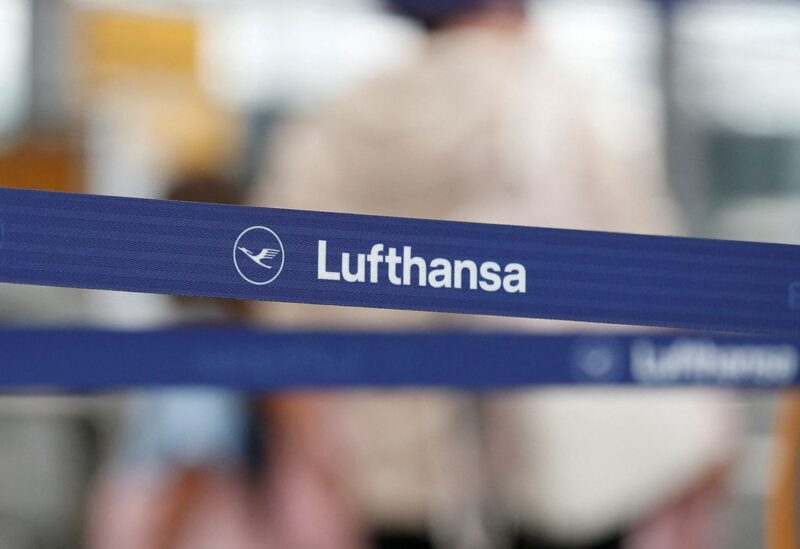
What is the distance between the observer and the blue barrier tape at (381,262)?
126 cm

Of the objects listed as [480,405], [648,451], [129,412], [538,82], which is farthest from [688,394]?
[129,412]

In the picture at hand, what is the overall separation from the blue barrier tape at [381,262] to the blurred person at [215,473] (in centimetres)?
164

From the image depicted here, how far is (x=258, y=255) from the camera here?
4.25 ft

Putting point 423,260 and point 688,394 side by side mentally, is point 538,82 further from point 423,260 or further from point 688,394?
point 423,260

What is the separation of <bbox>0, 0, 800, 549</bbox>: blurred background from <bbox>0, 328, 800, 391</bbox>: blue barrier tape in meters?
0.54

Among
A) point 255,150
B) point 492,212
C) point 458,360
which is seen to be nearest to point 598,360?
point 458,360

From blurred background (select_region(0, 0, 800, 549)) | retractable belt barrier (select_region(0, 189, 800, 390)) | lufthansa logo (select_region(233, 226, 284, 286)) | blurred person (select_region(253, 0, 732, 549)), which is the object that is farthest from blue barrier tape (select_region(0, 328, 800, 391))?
lufthansa logo (select_region(233, 226, 284, 286))

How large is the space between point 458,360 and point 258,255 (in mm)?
1110

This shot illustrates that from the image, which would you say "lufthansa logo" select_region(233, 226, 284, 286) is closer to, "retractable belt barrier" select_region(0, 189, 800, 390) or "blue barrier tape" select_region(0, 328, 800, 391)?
"retractable belt barrier" select_region(0, 189, 800, 390)

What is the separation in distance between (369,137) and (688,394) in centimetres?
103

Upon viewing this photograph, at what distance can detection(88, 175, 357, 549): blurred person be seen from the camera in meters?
2.98

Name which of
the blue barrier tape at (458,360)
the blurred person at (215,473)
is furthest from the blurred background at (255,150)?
the blue barrier tape at (458,360)

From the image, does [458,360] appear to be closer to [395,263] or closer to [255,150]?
[255,150]

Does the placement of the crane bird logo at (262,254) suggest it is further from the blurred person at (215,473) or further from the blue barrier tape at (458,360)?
the blurred person at (215,473)
